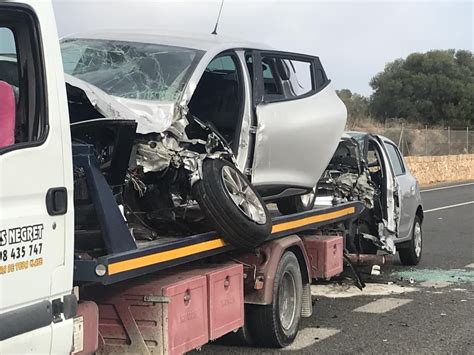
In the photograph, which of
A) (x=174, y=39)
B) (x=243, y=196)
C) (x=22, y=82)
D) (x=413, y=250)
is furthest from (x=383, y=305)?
(x=22, y=82)

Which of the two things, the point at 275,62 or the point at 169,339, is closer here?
the point at 169,339

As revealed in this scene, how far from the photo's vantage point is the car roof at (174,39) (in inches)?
258

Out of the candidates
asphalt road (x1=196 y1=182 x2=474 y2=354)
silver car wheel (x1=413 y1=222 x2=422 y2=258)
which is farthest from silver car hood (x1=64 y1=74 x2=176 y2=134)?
silver car wheel (x1=413 y1=222 x2=422 y2=258)

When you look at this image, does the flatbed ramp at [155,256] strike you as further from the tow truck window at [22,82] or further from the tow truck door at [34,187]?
the tow truck window at [22,82]

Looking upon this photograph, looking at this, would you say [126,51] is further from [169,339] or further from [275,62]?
[169,339]

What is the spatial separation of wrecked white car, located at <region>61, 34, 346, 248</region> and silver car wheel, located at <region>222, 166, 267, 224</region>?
0.04 ft

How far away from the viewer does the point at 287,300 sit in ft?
23.5

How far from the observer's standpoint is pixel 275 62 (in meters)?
7.58

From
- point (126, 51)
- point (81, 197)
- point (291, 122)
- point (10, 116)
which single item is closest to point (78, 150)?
point (81, 197)

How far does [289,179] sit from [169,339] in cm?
308

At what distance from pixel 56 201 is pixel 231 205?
1787 millimetres

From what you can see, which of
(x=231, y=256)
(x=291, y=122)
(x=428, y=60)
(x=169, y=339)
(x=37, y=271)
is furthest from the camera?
(x=428, y=60)

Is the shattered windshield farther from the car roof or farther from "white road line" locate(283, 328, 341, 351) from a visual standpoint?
"white road line" locate(283, 328, 341, 351)

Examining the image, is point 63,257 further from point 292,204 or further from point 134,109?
point 292,204
